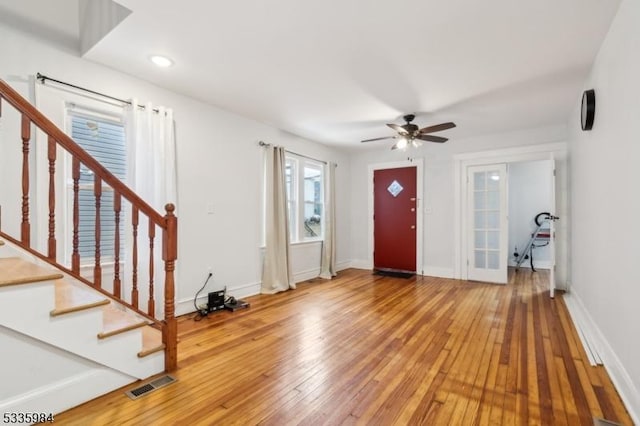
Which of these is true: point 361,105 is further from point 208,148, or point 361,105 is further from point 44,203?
point 44,203

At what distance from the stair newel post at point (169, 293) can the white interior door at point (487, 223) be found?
467 cm

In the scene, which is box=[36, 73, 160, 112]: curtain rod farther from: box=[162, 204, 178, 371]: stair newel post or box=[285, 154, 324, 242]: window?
box=[285, 154, 324, 242]: window

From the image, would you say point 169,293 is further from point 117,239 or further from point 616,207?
point 616,207

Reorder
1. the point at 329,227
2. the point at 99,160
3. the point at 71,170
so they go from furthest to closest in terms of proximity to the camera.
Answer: the point at 329,227 < the point at 99,160 < the point at 71,170

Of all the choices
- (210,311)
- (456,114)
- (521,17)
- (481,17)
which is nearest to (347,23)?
(481,17)

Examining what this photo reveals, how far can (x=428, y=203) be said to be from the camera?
5512 mm

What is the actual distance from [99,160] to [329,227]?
361 centimetres

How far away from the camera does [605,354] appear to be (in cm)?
221

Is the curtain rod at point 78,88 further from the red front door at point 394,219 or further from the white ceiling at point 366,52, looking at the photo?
the red front door at point 394,219

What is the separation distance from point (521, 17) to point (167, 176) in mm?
3216

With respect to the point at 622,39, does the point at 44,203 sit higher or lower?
lower

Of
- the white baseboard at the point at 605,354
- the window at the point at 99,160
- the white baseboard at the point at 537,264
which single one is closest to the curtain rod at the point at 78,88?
the window at the point at 99,160

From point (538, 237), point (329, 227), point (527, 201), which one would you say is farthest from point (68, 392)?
point (527, 201)

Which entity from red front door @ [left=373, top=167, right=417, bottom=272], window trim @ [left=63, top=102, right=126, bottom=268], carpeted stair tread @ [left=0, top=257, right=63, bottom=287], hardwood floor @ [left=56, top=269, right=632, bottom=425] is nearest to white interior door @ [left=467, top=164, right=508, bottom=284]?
red front door @ [left=373, top=167, right=417, bottom=272]
